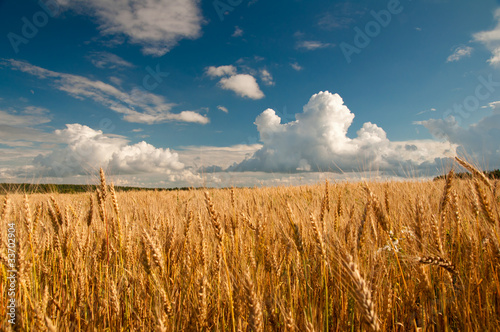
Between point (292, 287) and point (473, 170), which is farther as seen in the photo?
point (473, 170)

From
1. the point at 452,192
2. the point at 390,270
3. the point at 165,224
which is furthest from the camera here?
the point at 165,224

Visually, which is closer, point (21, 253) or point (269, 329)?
point (269, 329)

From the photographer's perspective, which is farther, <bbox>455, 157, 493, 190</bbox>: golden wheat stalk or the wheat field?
<bbox>455, 157, 493, 190</bbox>: golden wheat stalk

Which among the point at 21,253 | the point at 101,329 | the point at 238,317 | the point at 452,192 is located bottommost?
the point at 101,329

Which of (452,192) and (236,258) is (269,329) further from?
(452,192)

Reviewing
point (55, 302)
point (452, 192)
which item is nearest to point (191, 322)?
point (55, 302)

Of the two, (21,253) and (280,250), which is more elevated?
(21,253)

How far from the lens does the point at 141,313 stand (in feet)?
6.16

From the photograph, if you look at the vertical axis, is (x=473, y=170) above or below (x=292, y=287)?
above

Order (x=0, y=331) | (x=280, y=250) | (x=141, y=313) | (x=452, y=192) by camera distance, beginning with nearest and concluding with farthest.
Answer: (x=0, y=331) → (x=141, y=313) → (x=452, y=192) → (x=280, y=250)

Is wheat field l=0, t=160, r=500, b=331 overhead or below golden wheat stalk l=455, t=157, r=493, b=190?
below

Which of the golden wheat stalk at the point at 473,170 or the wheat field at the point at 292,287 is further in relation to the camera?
the golden wheat stalk at the point at 473,170

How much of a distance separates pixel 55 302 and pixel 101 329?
401 mm

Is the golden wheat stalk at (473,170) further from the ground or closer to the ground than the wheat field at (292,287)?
further from the ground
